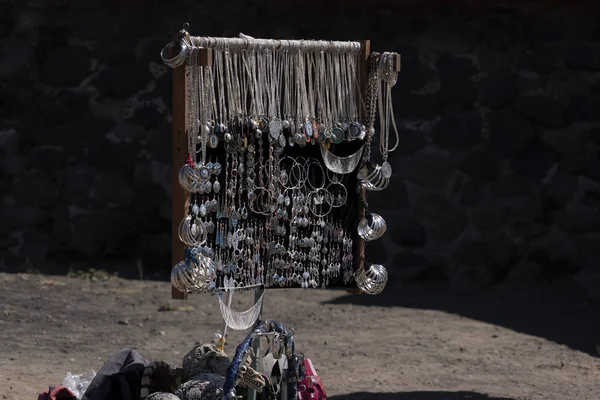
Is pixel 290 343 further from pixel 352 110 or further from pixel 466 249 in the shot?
pixel 466 249

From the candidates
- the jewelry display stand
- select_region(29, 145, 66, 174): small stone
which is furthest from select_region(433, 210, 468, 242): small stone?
the jewelry display stand

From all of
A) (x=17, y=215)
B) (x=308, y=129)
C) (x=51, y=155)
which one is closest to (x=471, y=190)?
(x=51, y=155)

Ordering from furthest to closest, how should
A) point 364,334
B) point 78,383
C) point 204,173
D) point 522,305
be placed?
point 522,305, point 364,334, point 78,383, point 204,173

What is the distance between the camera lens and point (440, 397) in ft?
19.0

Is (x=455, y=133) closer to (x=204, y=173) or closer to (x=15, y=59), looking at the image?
(x=15, y=59)

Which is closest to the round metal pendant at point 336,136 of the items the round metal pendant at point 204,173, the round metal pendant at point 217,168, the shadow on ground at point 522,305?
the round metal pendant at point 217,168

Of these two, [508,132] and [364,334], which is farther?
[508,132]

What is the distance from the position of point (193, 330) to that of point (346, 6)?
2.72m

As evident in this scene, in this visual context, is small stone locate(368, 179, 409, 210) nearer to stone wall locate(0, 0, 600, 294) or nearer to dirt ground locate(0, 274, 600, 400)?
stone wall locate(0, 0, 600, 294)

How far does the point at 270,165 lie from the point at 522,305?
12.8 feet

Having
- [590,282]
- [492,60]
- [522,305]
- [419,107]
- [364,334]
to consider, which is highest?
[492,60]

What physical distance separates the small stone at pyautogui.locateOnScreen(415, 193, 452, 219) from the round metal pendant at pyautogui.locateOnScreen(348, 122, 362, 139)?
368cm

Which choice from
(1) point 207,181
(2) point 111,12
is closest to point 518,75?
(2) point 111,12

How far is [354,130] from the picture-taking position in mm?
4723
